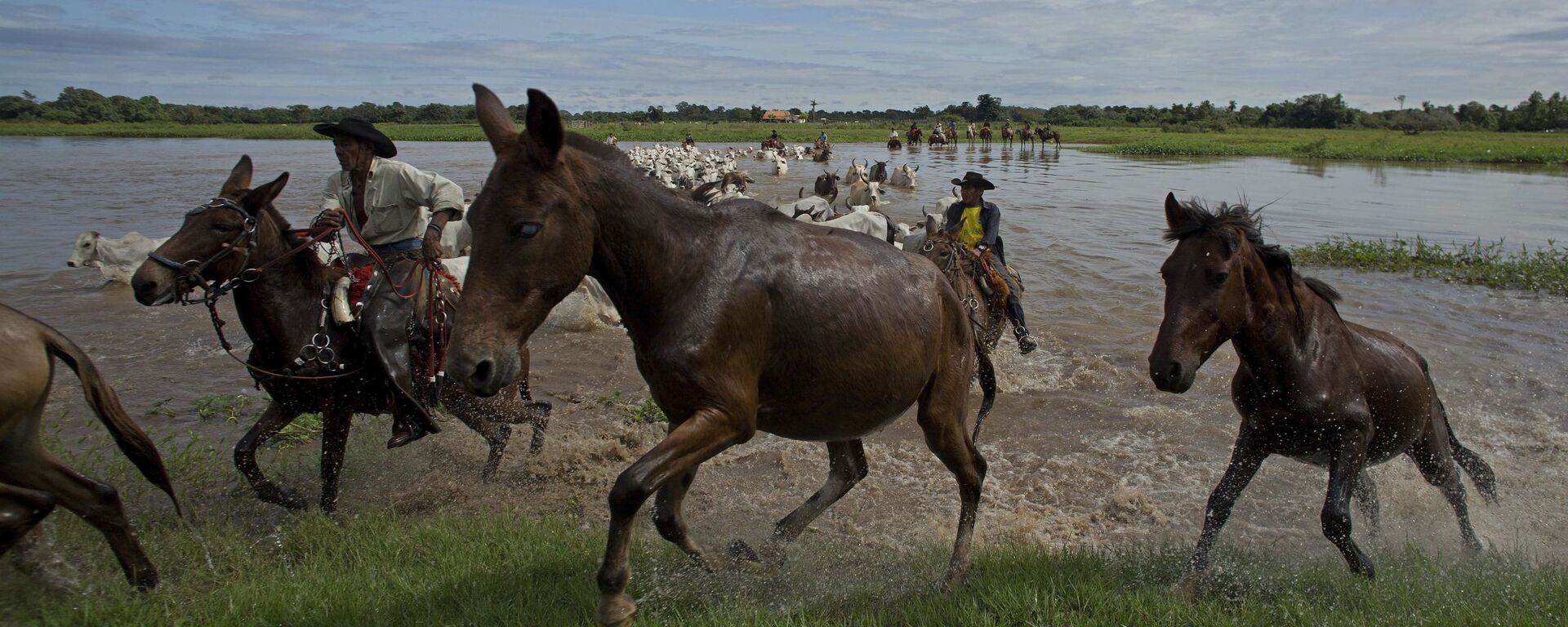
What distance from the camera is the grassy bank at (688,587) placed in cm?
381

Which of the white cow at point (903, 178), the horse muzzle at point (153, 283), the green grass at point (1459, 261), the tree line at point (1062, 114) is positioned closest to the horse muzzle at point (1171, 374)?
the horse muzzle at point (153, 283)

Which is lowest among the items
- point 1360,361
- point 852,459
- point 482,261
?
point 852,459

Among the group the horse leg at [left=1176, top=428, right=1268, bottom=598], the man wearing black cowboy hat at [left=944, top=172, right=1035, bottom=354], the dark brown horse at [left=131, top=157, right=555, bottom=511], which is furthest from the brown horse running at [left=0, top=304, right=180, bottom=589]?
the man wearing black cowboy hat at [left=944, top=172, right=1035, bottom=354]

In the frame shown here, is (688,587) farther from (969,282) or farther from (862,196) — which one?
(862,196)

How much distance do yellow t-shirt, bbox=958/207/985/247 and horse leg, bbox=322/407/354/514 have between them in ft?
21.0

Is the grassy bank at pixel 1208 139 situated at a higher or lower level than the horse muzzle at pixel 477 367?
higher

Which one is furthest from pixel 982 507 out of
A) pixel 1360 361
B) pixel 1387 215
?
pixel 1387 215

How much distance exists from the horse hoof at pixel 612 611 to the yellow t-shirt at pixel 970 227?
23.1 ft

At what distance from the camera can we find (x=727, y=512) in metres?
6.25

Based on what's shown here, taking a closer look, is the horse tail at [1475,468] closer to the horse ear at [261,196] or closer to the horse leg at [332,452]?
the horse leg at [332,452]

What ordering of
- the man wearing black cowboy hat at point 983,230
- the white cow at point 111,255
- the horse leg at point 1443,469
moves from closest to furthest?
the horse leg at point 1443,469, the man wearing black cowboy hat at point 983,230, the white cow at point 111,255

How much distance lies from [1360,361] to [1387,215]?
22.1 m

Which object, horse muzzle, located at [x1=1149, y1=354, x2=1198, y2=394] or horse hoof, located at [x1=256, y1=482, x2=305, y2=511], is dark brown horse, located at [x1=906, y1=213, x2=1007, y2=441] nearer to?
horse muzzle, located at [x1=1149, y1=354, x2=1198, y2=394]

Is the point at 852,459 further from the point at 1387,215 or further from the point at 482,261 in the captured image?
the point at 1387,215
